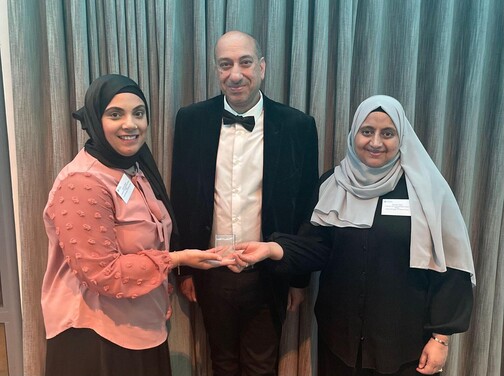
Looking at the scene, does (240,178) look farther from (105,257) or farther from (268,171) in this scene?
(105,257)

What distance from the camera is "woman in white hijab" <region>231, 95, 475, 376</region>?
133 centimetres

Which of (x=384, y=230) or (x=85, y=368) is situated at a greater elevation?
(x=384, y=230)

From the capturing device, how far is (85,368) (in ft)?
4.23

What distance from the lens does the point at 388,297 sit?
1372mm

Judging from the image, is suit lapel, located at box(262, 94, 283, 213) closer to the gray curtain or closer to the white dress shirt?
the white dress shirt

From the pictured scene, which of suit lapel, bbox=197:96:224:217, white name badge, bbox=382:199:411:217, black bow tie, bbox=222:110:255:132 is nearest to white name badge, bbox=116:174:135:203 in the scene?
suit lapel, bbox=197:96:224:217

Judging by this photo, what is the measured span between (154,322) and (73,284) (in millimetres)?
294

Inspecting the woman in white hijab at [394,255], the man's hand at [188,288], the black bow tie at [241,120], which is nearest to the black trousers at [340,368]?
the woman in white hijab at [394,255]

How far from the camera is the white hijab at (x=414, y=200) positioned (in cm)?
132

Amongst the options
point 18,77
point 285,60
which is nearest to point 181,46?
point 285,60

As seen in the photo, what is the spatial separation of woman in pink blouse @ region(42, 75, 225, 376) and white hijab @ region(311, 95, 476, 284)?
1.68 feet

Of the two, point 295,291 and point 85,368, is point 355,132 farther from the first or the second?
point 85,368

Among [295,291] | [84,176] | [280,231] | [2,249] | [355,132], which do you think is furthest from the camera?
[2,249]

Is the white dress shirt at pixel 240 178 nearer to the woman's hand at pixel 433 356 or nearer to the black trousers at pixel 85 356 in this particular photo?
the black trousers at pixel 85 356
